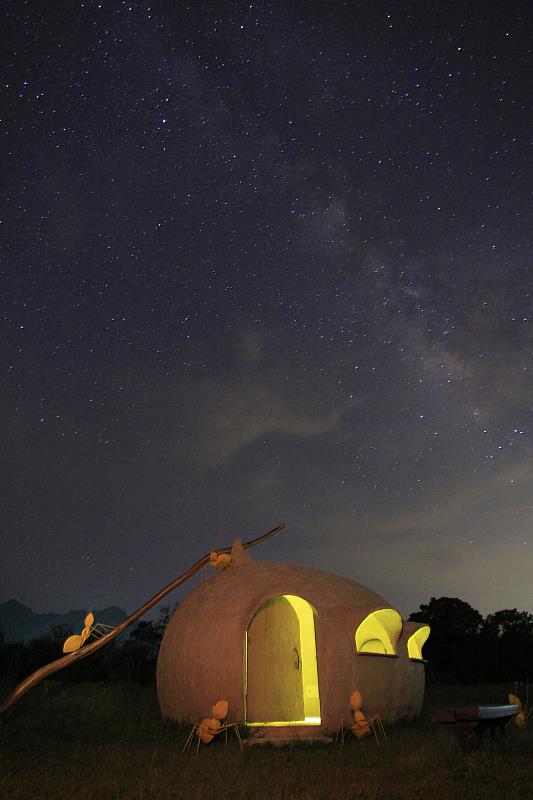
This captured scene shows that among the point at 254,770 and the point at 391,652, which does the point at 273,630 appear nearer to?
the point at 391,652

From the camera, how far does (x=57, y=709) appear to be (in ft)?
44.2

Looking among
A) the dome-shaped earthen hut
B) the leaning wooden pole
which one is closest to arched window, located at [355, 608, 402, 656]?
the dome-shaped earthen hut

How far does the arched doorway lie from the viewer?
1200cm

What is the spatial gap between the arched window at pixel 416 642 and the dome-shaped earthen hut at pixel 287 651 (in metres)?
0.03

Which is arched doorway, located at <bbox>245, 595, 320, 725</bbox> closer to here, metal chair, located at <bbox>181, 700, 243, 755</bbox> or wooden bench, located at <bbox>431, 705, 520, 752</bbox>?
metal chair, located at <bbox>181, 700, 243, 755</bbox>

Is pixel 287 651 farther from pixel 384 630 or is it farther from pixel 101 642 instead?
pixel 101 642

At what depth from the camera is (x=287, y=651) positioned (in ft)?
40.5

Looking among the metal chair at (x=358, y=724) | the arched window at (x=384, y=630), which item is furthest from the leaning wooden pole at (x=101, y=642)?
the metal chair at (x=358, y=724)

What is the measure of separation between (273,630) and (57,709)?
204 inches

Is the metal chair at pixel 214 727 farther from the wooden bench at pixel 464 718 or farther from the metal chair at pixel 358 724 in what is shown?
the wooden bench at pixel 464 718

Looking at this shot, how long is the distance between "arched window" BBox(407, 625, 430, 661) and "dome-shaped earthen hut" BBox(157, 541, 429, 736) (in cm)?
3

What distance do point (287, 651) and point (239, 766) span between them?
4445mm

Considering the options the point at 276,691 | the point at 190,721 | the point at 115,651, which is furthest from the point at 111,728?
the point at 115,651

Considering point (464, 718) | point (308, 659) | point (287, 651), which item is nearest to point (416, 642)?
point (308, 659)
